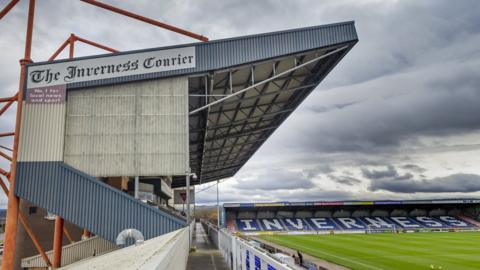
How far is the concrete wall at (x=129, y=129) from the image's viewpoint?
2023cm

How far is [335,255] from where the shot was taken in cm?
2716

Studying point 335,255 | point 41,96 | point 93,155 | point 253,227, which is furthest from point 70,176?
point 253,227

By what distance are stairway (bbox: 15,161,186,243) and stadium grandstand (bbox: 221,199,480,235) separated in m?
34.8

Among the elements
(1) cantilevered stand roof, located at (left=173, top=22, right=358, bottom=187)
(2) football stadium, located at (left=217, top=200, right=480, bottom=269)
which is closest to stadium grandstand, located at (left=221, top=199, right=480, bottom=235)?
(2) football stadium, located at (left=217, top=200, right=480, bottom=269)

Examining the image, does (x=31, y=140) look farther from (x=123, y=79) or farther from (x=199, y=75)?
(x=199, y=75)

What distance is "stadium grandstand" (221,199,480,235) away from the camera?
2174 inches

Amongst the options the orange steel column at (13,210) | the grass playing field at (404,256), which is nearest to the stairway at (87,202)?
the orange steel column at (13,210)

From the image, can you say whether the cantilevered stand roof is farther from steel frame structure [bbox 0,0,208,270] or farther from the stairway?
the stairway

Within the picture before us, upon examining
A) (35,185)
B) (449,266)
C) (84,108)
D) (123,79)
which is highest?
(123,79)

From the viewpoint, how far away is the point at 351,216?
203 feet

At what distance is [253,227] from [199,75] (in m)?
38.0

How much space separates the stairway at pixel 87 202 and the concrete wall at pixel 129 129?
1055 mm

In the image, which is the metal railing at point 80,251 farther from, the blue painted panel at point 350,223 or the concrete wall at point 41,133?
the blue painted panel at point 350,223

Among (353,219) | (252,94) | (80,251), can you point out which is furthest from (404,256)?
(353,219)
